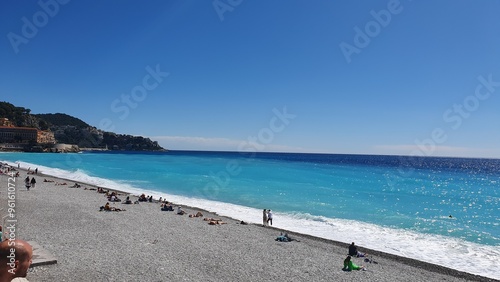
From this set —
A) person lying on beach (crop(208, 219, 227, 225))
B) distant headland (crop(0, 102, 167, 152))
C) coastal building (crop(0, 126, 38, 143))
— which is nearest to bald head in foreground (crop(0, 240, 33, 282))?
person lying on beach (crop(208, 219, 227, 225))

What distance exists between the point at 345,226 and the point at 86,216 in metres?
15.6

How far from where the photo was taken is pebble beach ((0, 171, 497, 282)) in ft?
33.9

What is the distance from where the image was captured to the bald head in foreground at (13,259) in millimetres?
2133

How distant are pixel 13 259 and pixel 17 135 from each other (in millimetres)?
151529

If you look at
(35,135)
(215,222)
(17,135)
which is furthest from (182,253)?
(35,135)

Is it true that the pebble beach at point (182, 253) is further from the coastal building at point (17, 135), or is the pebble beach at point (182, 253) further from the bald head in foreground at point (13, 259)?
the coastal building at point (17, 135)

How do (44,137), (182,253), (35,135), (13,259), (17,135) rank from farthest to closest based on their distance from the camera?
(44,137)
(35,135)
(17,135)
(182,253)
(13,259)

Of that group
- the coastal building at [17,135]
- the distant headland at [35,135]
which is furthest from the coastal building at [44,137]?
the coastal building at [17,135]

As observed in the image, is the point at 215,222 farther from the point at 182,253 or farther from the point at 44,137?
the point at 44,137

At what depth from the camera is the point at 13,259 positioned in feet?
7.01

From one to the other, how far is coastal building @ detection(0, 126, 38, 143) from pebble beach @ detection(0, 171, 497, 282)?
12745 centimetres

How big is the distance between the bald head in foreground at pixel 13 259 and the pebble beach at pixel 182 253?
8191mm

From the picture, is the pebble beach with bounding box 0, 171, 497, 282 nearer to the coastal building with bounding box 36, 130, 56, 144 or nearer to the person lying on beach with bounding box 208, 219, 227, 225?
the person lying on beach with bounding box 208, 219, 227, 225

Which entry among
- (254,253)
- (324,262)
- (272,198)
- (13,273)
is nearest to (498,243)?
(324,262)
